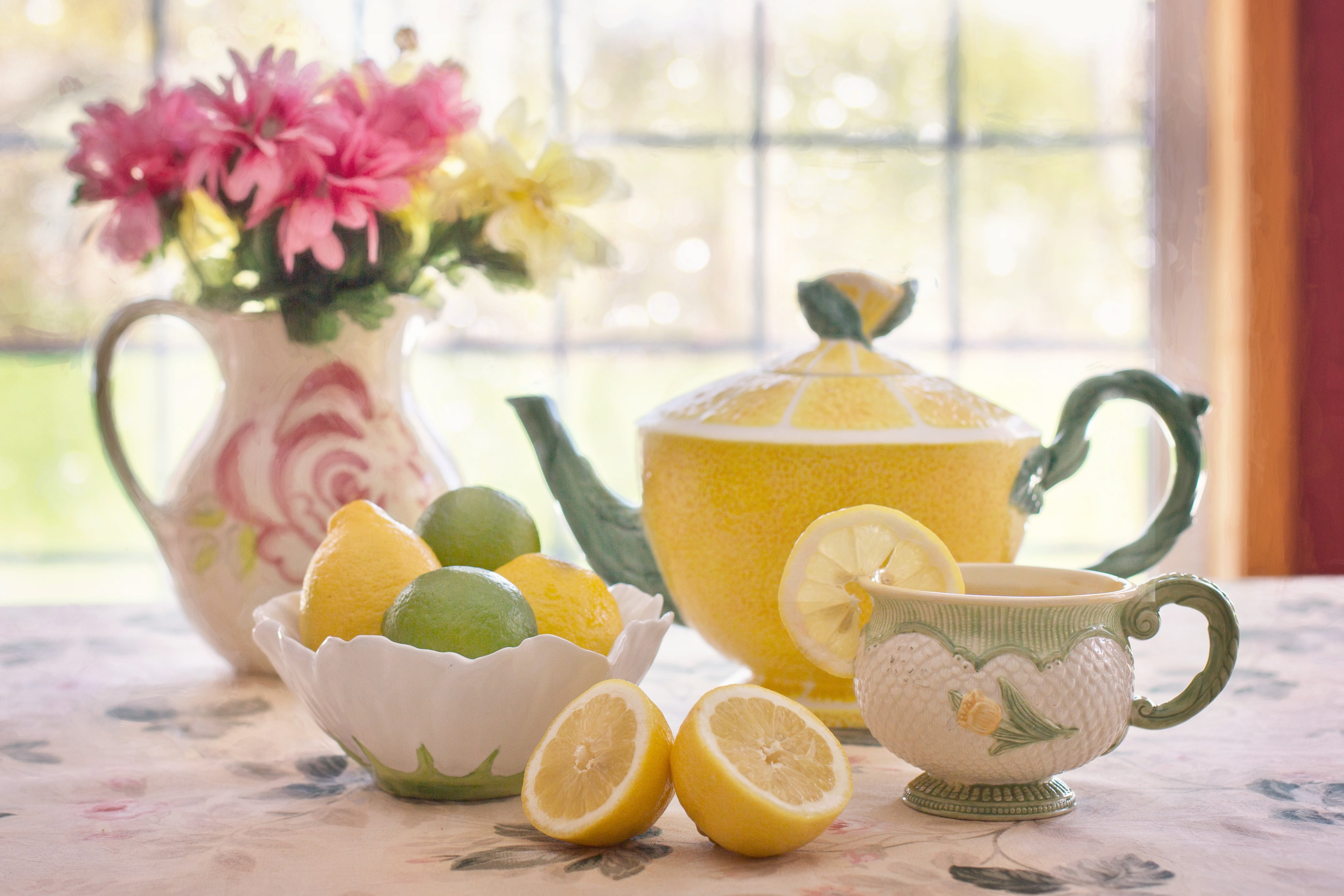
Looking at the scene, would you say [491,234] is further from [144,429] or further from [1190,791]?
[144,429]

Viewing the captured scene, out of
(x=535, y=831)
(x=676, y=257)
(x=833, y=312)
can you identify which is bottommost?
(x=535, y=831)

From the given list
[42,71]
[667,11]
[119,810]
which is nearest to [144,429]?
[42,71]

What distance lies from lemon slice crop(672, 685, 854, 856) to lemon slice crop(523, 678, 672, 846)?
0.01 metres

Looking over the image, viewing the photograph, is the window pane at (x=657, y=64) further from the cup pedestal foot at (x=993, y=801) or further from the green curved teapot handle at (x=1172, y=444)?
the cup pedestal foot at (x=993, y=801)

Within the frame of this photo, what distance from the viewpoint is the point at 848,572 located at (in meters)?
0.55

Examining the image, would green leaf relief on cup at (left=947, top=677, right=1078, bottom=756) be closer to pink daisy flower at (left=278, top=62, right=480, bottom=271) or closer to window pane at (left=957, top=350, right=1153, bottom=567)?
Answer: pink daisy flower at (left=278, top=62, right=480, bottom=271)

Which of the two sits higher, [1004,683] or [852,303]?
[852,303]

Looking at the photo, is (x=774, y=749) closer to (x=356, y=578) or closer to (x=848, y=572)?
(x=848, y=572)

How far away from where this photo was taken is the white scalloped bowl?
503 mm

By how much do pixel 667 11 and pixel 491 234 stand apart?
1.35 metres

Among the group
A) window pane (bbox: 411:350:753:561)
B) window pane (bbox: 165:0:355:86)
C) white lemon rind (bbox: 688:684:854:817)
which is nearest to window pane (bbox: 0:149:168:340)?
window pane (bbox: 165:0:355:86)

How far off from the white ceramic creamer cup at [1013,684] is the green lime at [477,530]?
214 millimetres

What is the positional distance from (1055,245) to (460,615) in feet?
5.84

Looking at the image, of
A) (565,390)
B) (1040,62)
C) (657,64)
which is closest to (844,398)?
(565,390)
